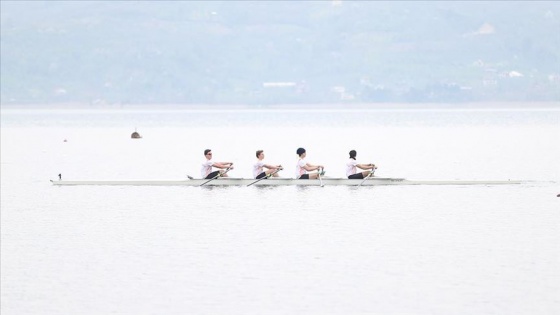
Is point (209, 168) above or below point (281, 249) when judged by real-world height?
above

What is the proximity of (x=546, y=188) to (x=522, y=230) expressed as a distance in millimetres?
16612

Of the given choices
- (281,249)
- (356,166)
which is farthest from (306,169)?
(281,249)

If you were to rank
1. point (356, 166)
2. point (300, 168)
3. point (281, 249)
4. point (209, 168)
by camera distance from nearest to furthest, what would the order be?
1. point (281, 249)
2. point (356, 166)
3. point (300, 168)
4. point (209, 168)

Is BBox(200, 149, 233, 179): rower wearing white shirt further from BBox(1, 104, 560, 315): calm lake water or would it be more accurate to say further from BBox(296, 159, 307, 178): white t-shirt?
BBox(296, 159, 307, 178): white t-shirt

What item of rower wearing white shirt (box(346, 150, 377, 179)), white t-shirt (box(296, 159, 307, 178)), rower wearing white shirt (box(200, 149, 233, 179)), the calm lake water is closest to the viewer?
the calm lake water

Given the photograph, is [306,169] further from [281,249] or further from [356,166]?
[281,249]

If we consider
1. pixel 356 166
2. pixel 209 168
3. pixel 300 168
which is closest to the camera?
pixel 356 166

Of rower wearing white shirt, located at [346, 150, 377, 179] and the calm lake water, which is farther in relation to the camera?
rower wearing white shirt, located at [346, 150, 377, 179]

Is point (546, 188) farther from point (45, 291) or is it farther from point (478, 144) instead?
point (478, 144)

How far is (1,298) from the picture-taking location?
109 feet

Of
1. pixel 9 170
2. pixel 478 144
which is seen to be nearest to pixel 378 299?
pixel 9 170

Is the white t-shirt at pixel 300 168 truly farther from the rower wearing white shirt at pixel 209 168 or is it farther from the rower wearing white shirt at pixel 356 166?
the rower wearing white shirt at pixel 209 168

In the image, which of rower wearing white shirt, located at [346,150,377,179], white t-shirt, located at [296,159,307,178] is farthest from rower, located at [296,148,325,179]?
rower wearing white shirt, located at [346,150,377,179]

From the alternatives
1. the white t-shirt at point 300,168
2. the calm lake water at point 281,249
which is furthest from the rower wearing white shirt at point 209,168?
the white t-shirt at point 300,168
